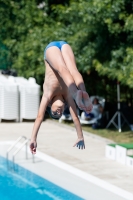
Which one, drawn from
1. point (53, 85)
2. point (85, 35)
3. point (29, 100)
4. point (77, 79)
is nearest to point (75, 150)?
point (85, 35)

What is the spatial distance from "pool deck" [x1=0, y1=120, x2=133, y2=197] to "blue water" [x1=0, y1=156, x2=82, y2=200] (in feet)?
3.39

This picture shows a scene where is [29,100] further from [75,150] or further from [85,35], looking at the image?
[75,150]

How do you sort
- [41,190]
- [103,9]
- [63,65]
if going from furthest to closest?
[103,9] → [41,190] → [63,65]

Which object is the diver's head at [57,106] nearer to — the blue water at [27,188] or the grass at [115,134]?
the blue water at [27,188]

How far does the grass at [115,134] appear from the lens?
51.8 ft

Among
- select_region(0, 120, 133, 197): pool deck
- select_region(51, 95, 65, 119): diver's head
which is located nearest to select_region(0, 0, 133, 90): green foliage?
select_region(0, 120, 133, 197): pool deck

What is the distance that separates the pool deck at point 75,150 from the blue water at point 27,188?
3.39 ft

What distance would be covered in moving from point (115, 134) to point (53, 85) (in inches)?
390

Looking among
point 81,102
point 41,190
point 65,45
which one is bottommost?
point 41,190

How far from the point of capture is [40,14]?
Answer: 63.3ft

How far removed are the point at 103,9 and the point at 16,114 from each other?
590 centimetres

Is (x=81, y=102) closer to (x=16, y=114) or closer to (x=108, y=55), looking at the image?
(x=108, y=55)

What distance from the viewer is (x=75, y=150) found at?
47.1ft

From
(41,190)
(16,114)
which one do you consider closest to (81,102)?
(41,190)
